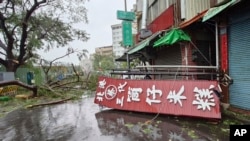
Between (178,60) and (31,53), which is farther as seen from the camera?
(31,53)

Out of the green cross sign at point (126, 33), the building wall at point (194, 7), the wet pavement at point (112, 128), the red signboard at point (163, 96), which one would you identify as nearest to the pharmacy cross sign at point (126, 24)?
the green cross sign at point (126, 33)

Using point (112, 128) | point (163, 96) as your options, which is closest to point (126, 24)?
point (163, 96)

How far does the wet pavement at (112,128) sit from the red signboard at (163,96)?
11.1 inches

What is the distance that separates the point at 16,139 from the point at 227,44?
6929 mm

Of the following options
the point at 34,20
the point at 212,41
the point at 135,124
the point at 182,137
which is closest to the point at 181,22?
the point at 212,41

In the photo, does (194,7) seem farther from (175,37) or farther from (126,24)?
(126,24)

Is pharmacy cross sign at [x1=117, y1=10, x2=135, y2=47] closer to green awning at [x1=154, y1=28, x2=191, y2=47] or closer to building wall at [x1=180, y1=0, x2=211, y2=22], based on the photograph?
building wall at [x1=180, y1=0, x2=211, y2=22]

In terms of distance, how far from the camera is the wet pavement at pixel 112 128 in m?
5.60

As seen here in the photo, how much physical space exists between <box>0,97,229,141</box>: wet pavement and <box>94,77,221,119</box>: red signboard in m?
0.28

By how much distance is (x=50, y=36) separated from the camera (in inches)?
896

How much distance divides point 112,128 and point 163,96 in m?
1.89

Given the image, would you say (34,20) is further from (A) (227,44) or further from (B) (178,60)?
(A) (227,44)

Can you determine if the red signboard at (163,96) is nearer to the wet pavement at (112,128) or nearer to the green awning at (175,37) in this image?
the wet pavement at (112,128)

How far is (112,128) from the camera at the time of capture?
21.8ft
